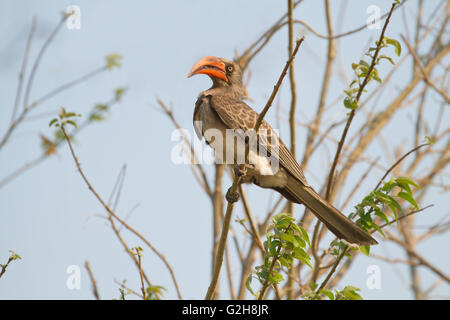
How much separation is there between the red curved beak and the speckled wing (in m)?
0.39

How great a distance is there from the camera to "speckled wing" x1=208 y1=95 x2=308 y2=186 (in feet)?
15.2

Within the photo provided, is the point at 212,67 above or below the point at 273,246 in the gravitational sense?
above

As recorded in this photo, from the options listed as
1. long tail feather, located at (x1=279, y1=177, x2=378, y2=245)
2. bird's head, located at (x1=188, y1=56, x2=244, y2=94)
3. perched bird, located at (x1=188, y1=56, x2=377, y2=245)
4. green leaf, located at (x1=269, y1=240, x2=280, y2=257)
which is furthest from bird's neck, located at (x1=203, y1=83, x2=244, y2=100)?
green leaf, located at (x1=269, y1=240, x2=280, y2=257)

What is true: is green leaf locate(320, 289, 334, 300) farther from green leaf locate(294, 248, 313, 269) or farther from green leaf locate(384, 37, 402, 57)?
green leaf locate(384, 37, 402, 57)

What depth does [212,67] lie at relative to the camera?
5.32 m

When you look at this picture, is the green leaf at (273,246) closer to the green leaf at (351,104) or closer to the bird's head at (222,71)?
the green leaf at (351,104)

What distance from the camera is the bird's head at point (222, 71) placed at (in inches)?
206

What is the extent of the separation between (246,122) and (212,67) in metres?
0.86

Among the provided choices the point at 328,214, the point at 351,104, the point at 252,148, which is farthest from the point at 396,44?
the point at 252,148

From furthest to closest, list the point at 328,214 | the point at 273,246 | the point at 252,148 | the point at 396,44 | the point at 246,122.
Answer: the point at 246,122 → the point at 252,148 → the point at 328,214 → the point at 396,44 → the point at 273,246

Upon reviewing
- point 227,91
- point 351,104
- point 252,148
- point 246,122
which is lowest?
point 351,104

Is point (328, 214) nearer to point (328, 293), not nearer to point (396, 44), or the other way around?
point (328, 293)
